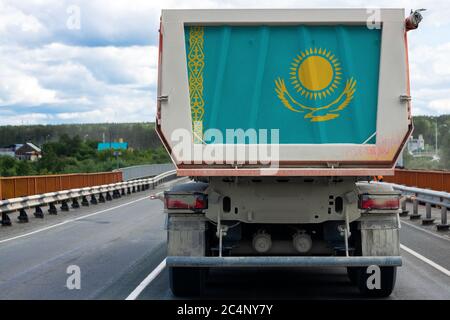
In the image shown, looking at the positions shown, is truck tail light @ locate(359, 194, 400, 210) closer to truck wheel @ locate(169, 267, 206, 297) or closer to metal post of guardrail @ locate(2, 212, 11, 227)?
truck wheel @ locate(169, 267, 206, 297)

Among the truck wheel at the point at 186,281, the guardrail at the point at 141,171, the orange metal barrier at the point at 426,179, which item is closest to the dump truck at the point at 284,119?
the truck wheel at the point at 186,281

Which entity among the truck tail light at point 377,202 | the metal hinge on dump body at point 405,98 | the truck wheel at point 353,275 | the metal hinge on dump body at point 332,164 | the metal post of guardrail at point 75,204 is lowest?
the metal post of guardrail at point 75,204

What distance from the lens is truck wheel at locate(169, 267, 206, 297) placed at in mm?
9672

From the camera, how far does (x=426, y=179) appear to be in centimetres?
2923

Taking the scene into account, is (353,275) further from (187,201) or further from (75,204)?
(75,204)

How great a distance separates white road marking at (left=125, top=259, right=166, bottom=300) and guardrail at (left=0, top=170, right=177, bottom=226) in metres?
9.65

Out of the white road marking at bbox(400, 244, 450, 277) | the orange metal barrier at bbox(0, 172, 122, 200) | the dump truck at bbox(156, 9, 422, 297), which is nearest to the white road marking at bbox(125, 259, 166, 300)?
the dump truck at bbox(156, 9, 422, 297)

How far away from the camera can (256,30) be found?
9.29m

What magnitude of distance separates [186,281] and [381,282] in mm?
2465

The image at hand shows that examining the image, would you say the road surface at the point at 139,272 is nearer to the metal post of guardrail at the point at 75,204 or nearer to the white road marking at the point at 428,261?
the white road marking at the point at 428,261

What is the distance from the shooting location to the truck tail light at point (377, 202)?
9.22 metres

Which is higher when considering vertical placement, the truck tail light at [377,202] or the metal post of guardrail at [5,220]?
the truck tail light at [377,202]

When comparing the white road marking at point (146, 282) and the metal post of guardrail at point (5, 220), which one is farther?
the metal post of guardrail at point (5, 220)

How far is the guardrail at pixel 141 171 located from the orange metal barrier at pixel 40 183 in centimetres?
1101
